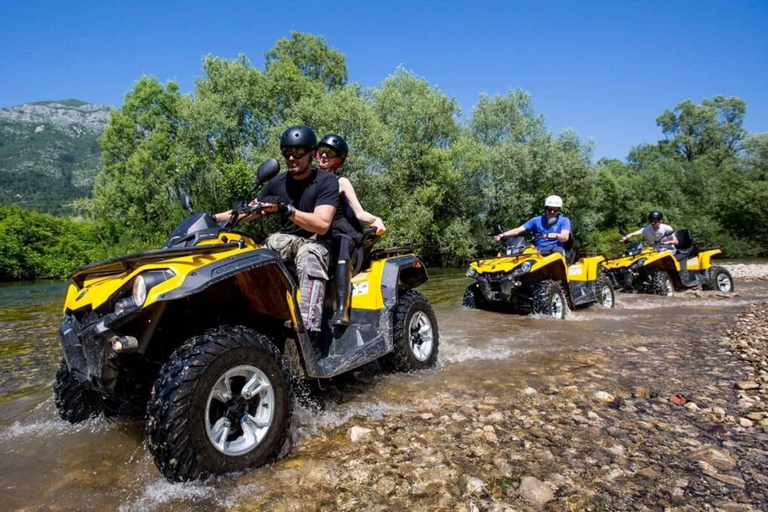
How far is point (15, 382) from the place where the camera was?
5.10m

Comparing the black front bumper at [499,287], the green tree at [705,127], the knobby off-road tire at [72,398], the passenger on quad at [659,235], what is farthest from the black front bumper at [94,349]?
the green tree at [705,127]

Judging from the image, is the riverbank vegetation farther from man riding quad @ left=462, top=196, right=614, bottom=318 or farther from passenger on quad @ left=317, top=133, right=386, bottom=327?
passenger on quad @ left=317, top=133, right=386, bottom=327

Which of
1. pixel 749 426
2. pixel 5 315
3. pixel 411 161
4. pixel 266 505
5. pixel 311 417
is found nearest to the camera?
pixel 266 505

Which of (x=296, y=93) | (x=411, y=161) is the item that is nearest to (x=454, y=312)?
(x=411, y=161)

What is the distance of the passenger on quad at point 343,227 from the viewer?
411cm

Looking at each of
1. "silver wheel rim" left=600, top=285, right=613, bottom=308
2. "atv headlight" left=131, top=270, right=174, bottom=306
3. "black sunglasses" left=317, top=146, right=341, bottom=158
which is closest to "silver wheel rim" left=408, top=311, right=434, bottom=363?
"black sunglasses" left=317, top=146, right=341, bottom=158

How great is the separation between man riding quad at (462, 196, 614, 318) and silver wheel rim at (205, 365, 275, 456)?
6297mm

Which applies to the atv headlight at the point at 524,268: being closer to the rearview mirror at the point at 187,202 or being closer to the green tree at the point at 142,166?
the rearview mirror at the point at 187,202

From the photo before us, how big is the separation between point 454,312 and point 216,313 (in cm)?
660

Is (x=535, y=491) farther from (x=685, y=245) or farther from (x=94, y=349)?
(x=685, y=245)

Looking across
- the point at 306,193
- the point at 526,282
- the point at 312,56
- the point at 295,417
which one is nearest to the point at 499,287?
the point at 526,282

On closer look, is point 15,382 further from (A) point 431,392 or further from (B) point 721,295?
(B) point 721,295

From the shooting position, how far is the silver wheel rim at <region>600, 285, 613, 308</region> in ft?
34.1

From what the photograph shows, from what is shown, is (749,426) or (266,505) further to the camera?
(749,426)
